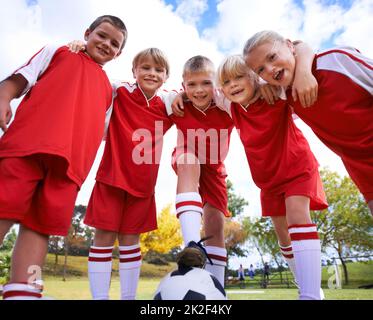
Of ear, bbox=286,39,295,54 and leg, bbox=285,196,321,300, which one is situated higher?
ear, bbox=286,39,295,54

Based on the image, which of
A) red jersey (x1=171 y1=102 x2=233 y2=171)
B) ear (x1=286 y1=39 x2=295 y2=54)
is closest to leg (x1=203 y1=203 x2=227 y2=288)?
red jersey (x1=171 y1=102 x2=233 y2=171)

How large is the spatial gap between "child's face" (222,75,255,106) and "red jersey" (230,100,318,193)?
0.08 meters

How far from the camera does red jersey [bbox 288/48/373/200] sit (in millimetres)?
1949

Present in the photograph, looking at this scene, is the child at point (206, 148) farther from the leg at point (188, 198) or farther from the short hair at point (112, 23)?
the short hair at point (112, 23)

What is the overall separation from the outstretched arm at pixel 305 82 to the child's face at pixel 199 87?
2.41ft

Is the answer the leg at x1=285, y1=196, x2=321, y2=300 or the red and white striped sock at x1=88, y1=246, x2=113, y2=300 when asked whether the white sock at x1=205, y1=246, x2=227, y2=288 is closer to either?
the leg at x1=285, y1=196, x2=321, y2=300

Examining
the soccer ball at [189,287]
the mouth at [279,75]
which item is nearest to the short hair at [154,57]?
the mouth at [279,75]

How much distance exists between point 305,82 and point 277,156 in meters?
0.54

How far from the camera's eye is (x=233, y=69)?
2.37 m

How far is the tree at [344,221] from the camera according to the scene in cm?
1612

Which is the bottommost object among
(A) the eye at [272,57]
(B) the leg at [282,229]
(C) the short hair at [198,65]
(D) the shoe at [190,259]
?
(D) the shoe at [190,259]

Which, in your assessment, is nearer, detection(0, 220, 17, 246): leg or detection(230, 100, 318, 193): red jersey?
detection(0, 220, 17, 246): leg

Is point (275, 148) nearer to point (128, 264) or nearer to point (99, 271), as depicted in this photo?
point (128, 264)
